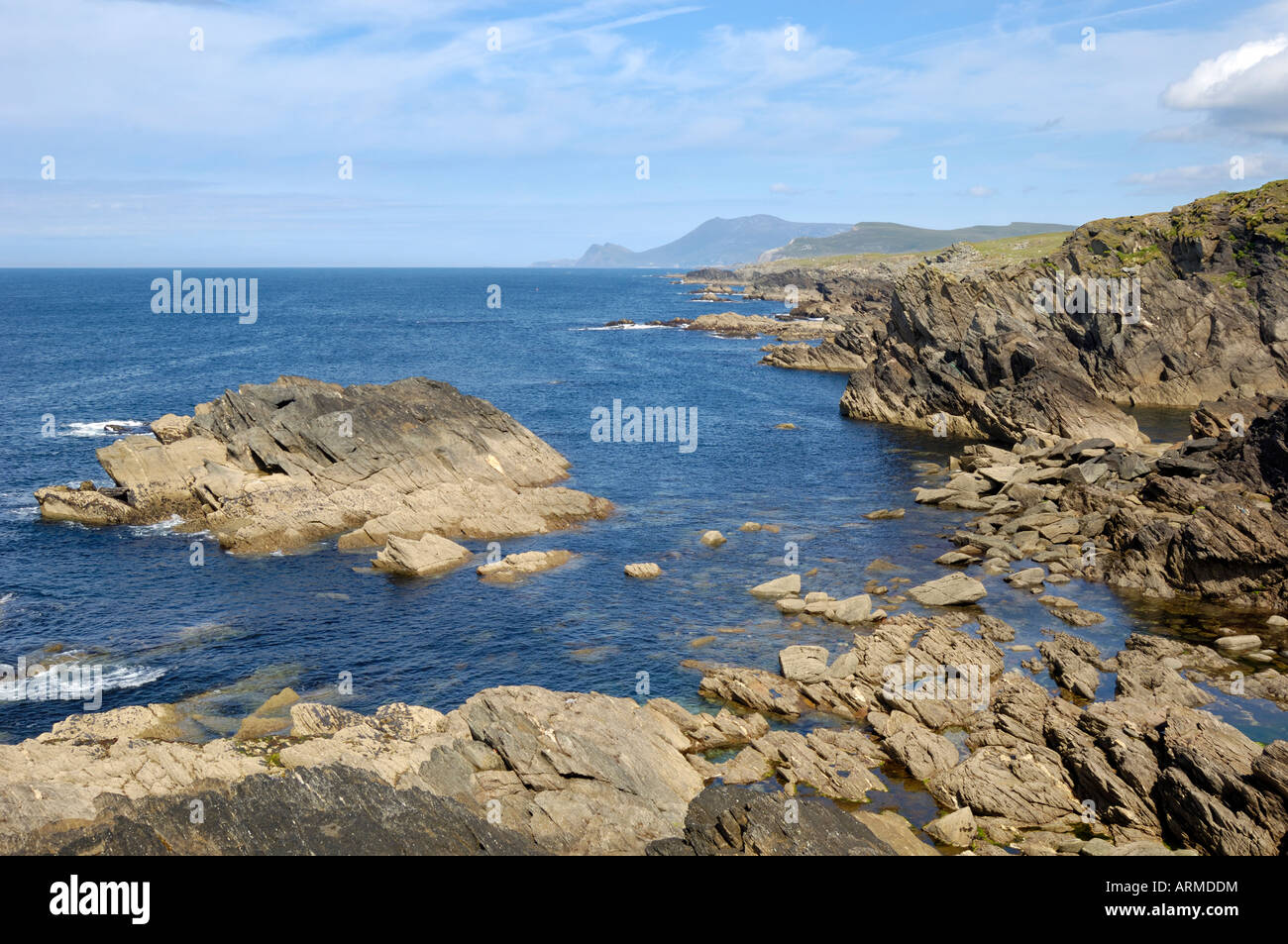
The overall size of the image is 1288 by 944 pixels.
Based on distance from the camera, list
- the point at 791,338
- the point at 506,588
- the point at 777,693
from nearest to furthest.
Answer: the point at 777,693 → the point at 506,588 → the point at 791,338

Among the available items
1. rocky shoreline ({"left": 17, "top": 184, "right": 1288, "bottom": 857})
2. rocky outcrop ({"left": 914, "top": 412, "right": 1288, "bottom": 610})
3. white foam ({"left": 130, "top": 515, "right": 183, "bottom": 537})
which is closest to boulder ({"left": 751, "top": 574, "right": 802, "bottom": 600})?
rocky shoreline ({"left": 17, "top": 184, "right": 1288, "bottom": 857})

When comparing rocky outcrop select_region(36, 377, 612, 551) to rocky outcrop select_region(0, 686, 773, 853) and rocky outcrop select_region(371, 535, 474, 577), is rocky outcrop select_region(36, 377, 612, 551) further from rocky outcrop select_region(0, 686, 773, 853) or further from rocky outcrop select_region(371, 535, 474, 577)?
rocky outcrop select_region(0, 686, 773, 853)

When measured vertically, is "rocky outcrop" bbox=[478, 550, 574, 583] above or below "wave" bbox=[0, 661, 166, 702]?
above

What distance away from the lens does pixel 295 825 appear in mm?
24672

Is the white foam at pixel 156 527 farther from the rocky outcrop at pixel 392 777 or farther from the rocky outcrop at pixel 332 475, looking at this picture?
the rocky outcrop at pixel 392 777

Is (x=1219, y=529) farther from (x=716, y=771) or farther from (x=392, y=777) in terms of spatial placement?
(x=392, y=777)

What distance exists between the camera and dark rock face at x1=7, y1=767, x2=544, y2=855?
76.4ft

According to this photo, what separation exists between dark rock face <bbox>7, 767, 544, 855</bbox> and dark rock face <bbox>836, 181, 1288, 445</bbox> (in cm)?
7448

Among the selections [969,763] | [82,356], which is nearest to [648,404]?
[969,763]

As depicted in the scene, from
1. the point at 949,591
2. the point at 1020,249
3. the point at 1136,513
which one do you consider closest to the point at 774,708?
the point at 949,591

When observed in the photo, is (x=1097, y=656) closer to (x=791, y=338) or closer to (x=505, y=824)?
(x=505, y=824)
